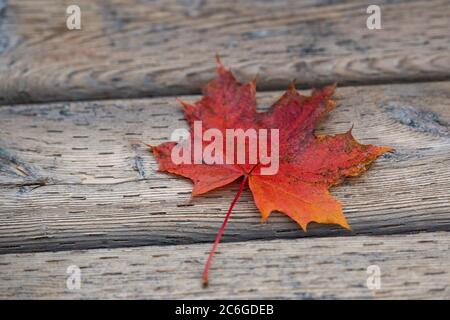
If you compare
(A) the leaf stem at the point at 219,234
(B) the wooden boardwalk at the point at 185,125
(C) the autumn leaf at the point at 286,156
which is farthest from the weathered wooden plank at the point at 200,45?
(A) the leaf stem at the point at 219,234

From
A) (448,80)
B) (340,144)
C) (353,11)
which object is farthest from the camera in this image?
(353,11)

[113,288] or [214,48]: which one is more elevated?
[214,48]

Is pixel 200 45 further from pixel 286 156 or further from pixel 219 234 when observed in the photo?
pixel 219 234

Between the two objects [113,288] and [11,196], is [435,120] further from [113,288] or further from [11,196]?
[11,196]

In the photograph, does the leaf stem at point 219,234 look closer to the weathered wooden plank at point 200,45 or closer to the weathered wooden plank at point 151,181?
the weathered wooden plank at point 151,181

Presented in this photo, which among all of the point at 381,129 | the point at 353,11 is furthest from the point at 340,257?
the point at 353,11

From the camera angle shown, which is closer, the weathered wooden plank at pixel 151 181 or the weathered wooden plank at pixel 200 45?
the weathered wooden plank at pixel 151 181
